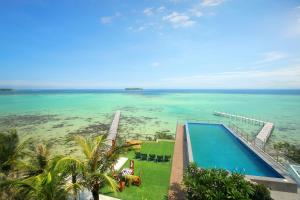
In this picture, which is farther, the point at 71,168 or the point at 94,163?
the point at 94,163

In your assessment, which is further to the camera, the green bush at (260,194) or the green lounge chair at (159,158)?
the green lounge chair at (159,158)

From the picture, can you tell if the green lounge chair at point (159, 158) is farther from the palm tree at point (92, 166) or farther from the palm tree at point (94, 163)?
the palm tree at point (94, 163)

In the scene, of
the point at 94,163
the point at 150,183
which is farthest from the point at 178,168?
the point at 94,163

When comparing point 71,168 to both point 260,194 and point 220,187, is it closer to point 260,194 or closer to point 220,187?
point 220,187

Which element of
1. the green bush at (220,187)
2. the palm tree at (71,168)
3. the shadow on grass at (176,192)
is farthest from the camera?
the shadow on grass at (176,192)

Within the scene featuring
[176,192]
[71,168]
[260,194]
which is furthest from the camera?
[176,192]

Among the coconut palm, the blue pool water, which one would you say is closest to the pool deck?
the blue pool water

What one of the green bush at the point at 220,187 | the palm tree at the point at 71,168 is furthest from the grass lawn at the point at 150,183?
the green bush at the point at 220,187
